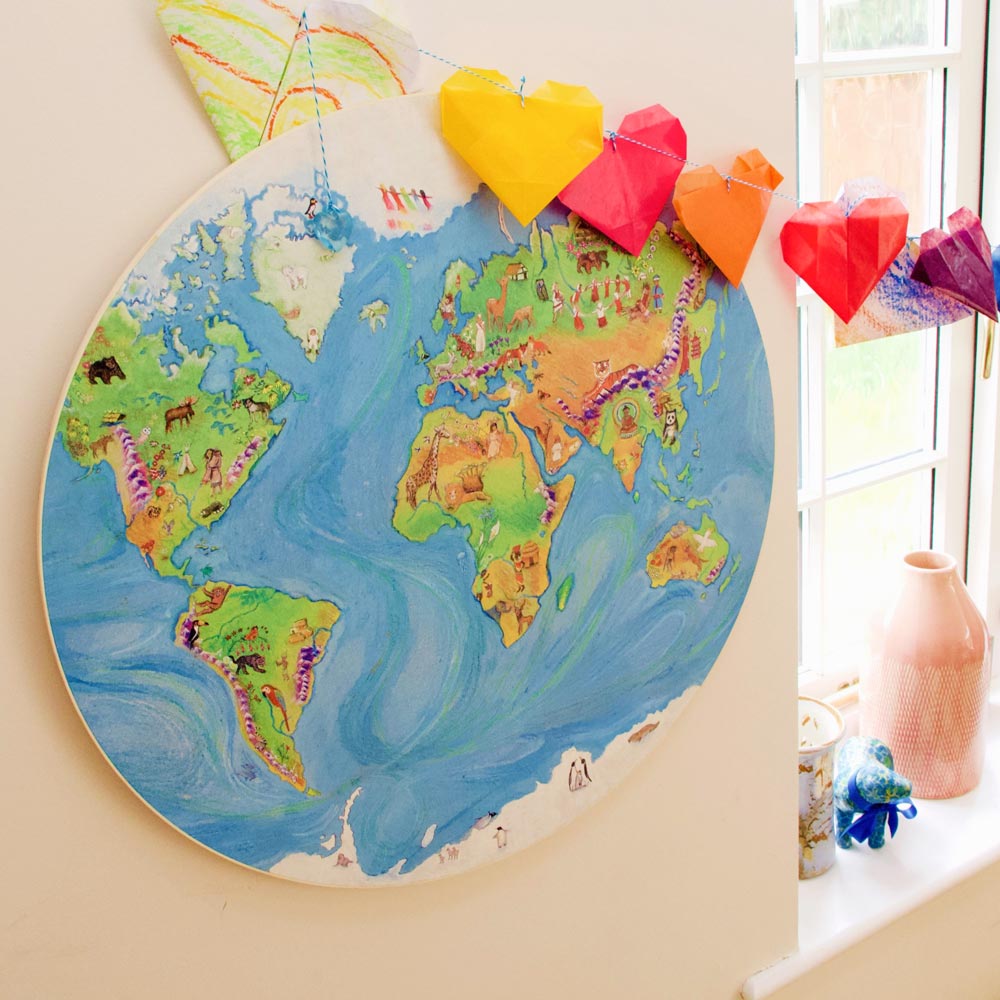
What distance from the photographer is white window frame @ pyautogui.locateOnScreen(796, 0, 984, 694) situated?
1.40 meters

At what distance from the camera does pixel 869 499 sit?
1645 millimetres

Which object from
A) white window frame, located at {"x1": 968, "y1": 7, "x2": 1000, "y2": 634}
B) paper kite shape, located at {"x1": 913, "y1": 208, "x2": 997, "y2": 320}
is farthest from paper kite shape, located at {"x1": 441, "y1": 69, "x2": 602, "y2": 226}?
white window frame, located at {"x1": 968, "y1": 7, "x2": 1000, "y2": 634}

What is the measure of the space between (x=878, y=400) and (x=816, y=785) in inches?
24.2

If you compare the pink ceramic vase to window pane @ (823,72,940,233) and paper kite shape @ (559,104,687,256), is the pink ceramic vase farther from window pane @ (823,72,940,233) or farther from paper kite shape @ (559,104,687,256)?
paper kite shape @ (559,104,687,256)

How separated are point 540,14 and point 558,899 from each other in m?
0.87

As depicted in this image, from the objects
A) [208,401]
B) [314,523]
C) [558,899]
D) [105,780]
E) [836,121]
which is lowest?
[558,899]

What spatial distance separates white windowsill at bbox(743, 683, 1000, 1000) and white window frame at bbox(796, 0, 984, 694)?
250mm

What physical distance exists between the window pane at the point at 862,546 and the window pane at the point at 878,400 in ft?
0.19

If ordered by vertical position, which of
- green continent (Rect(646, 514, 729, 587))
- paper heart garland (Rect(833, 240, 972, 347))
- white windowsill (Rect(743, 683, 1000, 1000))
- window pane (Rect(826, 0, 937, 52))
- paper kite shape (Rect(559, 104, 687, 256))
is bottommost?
white windowsill (Rect(743, 683, 1000, 1000))

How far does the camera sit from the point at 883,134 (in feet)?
4.87

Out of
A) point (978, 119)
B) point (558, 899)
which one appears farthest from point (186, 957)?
point (978, 119)

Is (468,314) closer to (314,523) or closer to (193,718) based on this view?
(314,523)

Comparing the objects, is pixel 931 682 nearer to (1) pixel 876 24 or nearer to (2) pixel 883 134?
(2) pixel 883 134

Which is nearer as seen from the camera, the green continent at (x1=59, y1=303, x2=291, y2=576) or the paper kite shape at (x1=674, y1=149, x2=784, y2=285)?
the green continent at (x1=59, y1=303, x2=291, y2=576)
